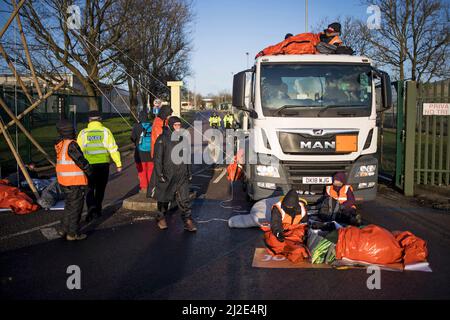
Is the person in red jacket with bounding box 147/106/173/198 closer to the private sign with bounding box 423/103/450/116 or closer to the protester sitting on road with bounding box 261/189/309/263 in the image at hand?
the protester sitting on road with bounding box 261/189/309/263

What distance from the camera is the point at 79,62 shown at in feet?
82.9

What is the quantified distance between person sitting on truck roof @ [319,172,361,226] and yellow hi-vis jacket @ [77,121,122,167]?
353cm

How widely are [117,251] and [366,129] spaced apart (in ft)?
Result: 15.6

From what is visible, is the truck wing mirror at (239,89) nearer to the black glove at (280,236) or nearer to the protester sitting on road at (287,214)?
the protester sitting on road at (287,214)

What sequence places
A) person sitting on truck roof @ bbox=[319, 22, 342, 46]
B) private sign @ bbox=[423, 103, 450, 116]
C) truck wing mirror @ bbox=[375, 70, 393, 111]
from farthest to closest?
private sign @ bbox=[423, 103, 450, 116] → person sitting on truck roof @ bbox=[319, 22, 342, 46] → truck wing mirror @ bbox=[375, 70, 393, 111]

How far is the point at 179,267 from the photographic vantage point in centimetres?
523

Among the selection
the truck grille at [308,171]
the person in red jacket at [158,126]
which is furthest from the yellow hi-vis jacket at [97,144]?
the truck grille at [308,171]

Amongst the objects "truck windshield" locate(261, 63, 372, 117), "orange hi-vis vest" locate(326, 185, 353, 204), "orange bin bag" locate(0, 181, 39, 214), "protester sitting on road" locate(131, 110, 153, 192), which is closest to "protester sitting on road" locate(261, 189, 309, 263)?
"orange hi-vis vest" locate(326, 185, 353, 204)

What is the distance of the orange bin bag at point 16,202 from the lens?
8.17m

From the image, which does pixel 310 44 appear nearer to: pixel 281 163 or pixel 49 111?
pixel 281 163

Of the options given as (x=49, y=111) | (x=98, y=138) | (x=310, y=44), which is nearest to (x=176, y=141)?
(x=98, y=138)

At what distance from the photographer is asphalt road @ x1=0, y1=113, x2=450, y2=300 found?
4480 mm

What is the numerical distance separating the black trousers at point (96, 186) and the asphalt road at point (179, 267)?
0.30 meters
